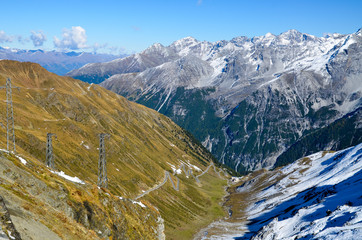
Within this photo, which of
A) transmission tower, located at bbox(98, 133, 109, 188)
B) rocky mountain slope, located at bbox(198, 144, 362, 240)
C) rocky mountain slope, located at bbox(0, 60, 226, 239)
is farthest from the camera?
rocky mountain slope, located at bbox(198, 144, 362, 240)

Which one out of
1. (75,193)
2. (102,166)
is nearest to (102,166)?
(102,166)

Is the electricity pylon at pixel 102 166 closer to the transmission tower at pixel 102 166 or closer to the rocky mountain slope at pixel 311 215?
the transmission tower at pixel 102 166

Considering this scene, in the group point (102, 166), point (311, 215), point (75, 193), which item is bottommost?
point (311, 215)

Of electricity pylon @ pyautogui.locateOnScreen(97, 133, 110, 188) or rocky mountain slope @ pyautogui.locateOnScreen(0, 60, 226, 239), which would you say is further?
electricity pylon @ pyautogui.locateOnScreen(97, 133, 110, 188)

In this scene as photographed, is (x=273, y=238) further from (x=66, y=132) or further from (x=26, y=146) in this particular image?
(x=66, y=132)

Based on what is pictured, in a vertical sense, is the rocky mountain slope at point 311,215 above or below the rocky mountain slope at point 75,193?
below

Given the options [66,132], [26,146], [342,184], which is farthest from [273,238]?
[66,132]

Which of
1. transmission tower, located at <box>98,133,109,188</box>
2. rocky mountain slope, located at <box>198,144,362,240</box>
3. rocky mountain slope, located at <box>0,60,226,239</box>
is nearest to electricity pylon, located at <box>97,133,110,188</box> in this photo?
transmission tower, located at <box>98,133,109,188</box>

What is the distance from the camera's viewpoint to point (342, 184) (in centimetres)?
15112

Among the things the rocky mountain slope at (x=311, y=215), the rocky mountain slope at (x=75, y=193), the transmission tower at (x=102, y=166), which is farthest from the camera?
the rocky mountain slope at (x=311, y=215)

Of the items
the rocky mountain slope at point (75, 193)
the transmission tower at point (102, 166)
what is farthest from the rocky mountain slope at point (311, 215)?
the transmission tower at point (102, 166)

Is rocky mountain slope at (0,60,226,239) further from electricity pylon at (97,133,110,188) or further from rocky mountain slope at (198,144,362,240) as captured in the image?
rocky mountain slope at (198,144,362,240)

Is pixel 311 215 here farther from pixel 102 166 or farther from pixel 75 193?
pixel 75 193

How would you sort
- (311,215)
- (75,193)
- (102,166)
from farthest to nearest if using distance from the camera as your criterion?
(311,215) → (102,166) → (75,193)
